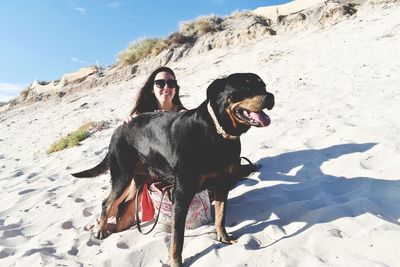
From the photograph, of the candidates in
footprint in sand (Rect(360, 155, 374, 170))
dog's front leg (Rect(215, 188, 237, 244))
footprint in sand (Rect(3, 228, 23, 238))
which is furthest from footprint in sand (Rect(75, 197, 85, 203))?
footprint in sand (Rect(360, 155, 374, 170))

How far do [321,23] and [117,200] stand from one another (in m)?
11.8

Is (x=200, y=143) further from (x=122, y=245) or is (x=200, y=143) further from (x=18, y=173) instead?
(x=18, y=173)


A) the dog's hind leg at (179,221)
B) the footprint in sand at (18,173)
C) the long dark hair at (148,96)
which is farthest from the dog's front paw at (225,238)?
the footprint in sand at (18,173)

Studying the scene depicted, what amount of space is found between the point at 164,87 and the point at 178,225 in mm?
2246

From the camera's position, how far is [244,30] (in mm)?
15766

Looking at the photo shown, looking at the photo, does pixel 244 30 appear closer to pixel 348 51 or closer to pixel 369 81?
pixel 348 51

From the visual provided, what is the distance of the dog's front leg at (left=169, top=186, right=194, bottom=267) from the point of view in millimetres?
3145

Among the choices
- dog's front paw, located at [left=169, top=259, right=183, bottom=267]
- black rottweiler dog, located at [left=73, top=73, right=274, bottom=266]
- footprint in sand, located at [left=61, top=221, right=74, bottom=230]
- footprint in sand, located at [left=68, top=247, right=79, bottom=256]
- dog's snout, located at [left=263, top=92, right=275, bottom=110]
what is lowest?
dog's front paw, located at [left=169, top=259, right=183, bottom=267]

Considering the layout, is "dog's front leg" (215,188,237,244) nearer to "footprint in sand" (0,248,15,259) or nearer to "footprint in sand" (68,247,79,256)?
"footprint in sand" (68,247,79,256)

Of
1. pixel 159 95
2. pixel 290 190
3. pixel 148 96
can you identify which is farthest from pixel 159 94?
pixel 290 190

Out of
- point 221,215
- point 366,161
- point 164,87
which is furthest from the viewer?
point 164,87

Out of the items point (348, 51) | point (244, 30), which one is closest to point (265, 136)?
point (348, 51)

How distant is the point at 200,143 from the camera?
318cm

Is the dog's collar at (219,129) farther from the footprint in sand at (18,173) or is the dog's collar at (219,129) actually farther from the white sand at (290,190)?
the footprint in sand at (18,173)
